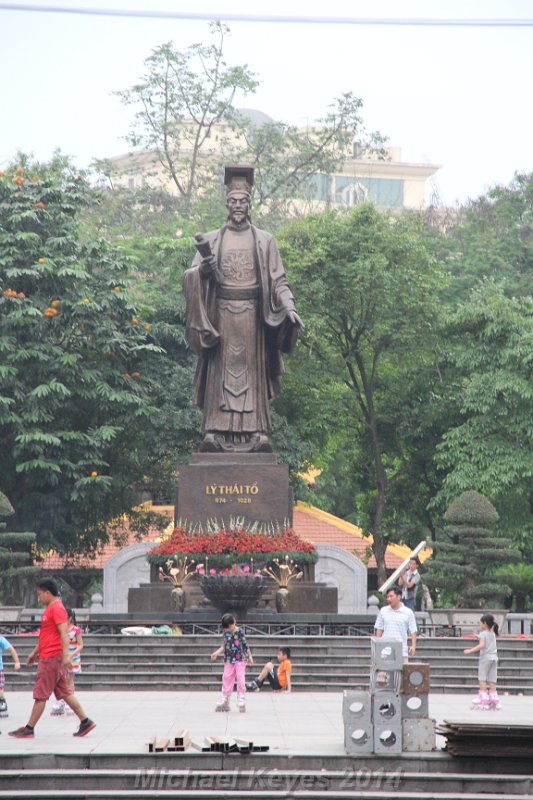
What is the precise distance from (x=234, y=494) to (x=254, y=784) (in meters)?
12.6

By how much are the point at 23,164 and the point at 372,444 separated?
30.3 ft

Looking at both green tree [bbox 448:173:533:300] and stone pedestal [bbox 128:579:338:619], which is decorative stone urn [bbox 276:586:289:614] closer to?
stone pedestal [bbox 128:579:338:619]

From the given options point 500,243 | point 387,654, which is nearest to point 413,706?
point 387,654

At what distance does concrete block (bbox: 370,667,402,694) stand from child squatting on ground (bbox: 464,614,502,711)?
3.37m

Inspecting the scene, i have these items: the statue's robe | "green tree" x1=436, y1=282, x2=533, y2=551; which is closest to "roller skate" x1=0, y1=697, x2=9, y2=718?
the statue's robe

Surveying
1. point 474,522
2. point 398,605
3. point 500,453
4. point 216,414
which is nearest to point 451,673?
point 398,605

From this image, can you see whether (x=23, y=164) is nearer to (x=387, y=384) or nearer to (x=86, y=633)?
(x=387, y=384)

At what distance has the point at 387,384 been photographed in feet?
104

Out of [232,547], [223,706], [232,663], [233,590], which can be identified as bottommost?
[223,706]

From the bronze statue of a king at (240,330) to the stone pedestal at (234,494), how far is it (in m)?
0.78

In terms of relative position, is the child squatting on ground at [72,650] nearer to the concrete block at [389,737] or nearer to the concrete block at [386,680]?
the concrete block at [386,680]

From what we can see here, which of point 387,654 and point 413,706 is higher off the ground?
point 387,654

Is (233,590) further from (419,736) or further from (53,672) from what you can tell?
(419,736)

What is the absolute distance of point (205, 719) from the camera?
13289 mm
